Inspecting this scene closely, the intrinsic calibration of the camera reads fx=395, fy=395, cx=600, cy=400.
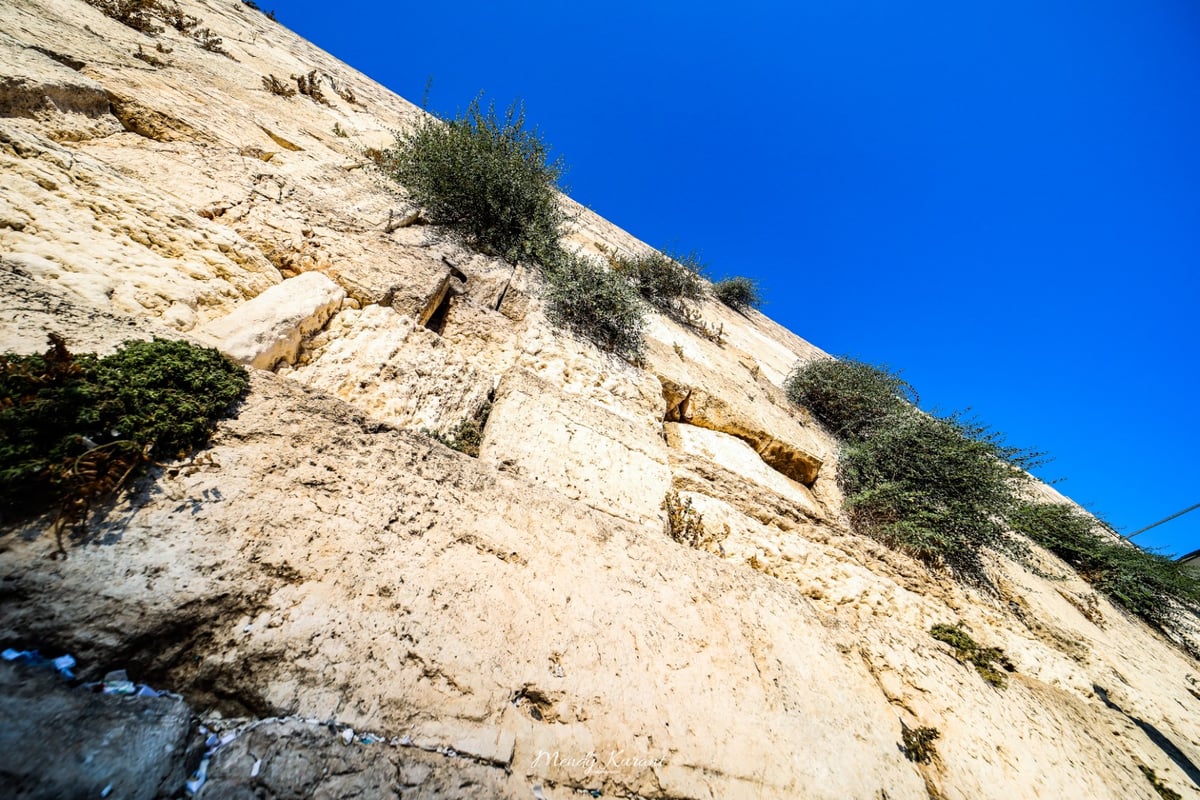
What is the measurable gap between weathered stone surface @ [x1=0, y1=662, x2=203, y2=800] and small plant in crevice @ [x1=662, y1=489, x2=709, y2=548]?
2.94 m

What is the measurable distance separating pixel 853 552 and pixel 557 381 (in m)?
3.57

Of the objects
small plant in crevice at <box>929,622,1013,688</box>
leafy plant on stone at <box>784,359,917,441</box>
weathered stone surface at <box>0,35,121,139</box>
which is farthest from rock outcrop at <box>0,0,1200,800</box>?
leafy plant on stone at <box>784,359,917,441</box>

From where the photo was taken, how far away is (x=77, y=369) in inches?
63.0

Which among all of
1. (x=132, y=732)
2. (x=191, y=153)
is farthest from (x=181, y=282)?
(x=132, y=732)

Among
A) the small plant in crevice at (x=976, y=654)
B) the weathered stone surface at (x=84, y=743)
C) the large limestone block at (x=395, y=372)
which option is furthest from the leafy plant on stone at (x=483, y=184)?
the small plant in crevice at (x=976, y=654)

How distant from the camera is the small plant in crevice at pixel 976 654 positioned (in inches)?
134

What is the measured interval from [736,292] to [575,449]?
926 cm

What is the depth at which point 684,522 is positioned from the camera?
3.56 m

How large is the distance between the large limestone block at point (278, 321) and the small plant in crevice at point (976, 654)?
604 centimetres

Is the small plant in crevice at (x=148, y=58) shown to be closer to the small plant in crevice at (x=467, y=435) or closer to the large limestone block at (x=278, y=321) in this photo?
the large limestone block at (x=278, y=321)

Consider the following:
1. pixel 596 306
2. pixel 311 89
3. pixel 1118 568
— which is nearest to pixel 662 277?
pixel 596 306

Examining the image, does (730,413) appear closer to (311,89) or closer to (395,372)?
(395,372)

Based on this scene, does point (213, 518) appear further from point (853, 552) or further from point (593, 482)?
point (853, 552)

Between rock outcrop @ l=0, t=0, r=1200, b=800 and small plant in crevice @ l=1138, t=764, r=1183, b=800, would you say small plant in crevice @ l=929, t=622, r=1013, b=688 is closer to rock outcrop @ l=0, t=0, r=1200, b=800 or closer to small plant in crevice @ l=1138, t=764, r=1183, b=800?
rock outcrop @ l=0, t=0, r=1200, b=800
